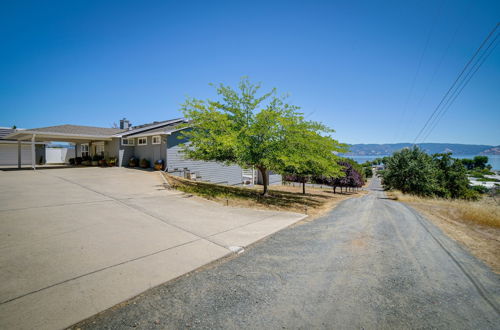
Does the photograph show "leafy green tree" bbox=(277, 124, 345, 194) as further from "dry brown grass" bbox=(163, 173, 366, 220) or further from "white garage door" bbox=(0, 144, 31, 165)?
"white garage door" bbox=(0, 144, 31, 165)

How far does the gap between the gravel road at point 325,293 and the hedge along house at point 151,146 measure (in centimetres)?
1318

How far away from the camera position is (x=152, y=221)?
613 cm

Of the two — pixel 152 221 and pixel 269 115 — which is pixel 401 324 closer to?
pixel 152 221

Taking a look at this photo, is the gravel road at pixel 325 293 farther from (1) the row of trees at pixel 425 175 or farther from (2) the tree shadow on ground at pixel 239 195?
(1) the row of trees at pixel 425 175

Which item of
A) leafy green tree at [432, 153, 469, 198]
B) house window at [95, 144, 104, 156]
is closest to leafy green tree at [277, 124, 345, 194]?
house window at [95, 144, 104, 156]

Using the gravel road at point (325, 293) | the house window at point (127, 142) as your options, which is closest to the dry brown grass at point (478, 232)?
the gravel road at point (325, 293)

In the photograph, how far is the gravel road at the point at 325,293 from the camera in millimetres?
2680

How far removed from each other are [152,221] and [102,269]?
8.51 feet

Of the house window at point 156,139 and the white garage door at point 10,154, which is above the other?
the house window at point 156,139

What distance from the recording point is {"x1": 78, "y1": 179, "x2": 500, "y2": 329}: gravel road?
2.68 meters

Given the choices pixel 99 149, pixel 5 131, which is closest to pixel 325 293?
pixel 99 149

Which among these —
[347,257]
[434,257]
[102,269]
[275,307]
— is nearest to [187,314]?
[275,307]

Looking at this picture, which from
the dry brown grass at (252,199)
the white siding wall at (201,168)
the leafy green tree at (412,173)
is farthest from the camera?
the leafy green tree at (412,173)

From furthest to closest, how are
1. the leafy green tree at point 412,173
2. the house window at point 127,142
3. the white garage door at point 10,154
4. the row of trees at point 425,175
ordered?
the row of trees at point 425,175 < the leafy green tree at point 412,173 < the white garage door at point 10,154 < the house window at point 127,142
